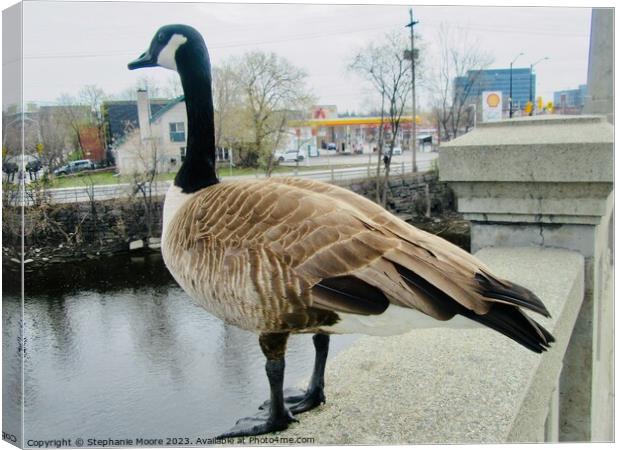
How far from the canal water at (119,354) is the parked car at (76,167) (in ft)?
1.43

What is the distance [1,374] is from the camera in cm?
231

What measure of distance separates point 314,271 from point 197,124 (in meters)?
0.84

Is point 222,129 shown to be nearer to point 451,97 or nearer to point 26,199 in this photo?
point 26,199

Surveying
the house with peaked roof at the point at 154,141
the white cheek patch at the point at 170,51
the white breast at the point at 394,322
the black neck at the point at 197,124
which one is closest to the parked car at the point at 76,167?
the house with peaked roof at the point at 154,141

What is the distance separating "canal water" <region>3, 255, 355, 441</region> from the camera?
2.32m

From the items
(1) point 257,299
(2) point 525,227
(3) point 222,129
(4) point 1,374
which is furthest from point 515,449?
(4) point 1,374

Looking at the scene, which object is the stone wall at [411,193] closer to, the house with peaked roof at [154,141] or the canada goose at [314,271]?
the house with peaked roof at [154,141]

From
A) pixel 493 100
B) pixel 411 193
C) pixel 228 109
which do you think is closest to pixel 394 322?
pixel 228 109

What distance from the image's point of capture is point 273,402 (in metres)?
2.00

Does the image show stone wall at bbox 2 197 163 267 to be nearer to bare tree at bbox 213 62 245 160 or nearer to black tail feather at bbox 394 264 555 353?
bare tree at bbox 213 62 245 160

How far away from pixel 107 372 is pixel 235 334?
92cm

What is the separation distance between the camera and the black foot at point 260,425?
2.02 meters

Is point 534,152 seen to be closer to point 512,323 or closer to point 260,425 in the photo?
point 512,323

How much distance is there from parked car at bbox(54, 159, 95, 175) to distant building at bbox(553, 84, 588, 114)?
8.25 feet
